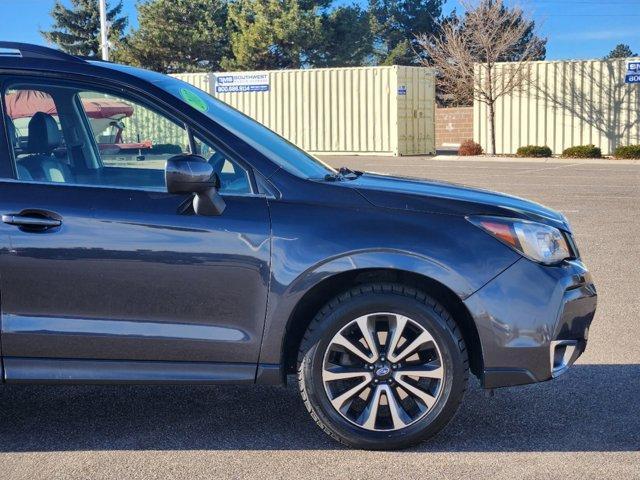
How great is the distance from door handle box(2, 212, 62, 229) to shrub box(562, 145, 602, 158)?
2930 centimetres

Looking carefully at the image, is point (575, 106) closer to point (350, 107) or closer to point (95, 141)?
point (350, 107)

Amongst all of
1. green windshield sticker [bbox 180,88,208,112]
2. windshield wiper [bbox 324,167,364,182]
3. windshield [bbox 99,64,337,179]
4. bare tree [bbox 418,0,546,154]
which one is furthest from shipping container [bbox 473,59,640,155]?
green windshield sticker [bbox 180,88,208,112]

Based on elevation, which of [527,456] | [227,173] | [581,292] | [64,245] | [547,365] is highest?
[227,173]

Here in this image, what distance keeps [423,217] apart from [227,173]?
920mm

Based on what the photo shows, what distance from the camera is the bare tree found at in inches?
1358

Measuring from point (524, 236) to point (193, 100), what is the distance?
1.71 m

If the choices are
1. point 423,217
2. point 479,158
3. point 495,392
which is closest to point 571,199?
point 495,392

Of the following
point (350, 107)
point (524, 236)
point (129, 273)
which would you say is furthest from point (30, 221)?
point (350, 107)

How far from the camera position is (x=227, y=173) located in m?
4.51

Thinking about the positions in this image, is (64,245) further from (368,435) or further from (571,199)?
(571,199)

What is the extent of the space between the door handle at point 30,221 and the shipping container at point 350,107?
104ft

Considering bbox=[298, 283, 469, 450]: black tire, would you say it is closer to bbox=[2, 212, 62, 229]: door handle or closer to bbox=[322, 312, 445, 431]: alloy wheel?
bbox=[322, 312, 445, 431]: alloy wheel

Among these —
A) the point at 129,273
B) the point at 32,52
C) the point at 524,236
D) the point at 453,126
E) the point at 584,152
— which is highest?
the point at 32,52

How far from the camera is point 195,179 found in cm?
424
